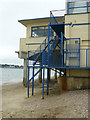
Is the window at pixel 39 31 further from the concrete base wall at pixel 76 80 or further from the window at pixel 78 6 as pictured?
the concrete base wall at pixel 76 80

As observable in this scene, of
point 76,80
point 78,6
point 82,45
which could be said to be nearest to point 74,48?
point 82,45

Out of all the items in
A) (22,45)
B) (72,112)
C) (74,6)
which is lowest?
(72,112)

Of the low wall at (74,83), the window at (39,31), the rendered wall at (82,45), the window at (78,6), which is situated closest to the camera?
the low wall at (74,83)

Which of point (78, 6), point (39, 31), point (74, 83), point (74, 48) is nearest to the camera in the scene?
point (74, 83)

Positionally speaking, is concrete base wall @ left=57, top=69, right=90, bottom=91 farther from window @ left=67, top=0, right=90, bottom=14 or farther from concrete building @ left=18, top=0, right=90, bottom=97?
window @ left=67, top=0, right=90, bottom=14

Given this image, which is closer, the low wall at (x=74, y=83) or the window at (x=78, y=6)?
the low wall at (x=74, y=83)

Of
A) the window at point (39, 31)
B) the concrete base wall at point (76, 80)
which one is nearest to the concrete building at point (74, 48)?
the concrete base wall at point (76, 80)

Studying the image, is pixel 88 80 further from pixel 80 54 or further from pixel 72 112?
pixel 72 112

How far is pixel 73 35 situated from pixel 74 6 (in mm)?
2543

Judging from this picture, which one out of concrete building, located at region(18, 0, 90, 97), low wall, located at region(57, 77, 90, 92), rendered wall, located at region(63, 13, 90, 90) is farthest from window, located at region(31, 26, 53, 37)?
low wall, located at region(57, 77, 90, 92)

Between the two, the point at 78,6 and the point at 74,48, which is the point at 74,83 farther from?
the point at 78,6

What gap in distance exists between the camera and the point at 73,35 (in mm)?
10836

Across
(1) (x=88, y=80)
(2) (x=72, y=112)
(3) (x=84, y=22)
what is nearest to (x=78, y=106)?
(2) (x=72, y=112)

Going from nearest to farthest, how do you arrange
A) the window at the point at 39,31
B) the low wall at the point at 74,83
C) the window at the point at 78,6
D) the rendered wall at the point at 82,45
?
1. the low wall at the point at 74,83
2. the rendered wall at the point at 82,45
3. the window at the point at 78,6
4. the window at the point at 39,31
